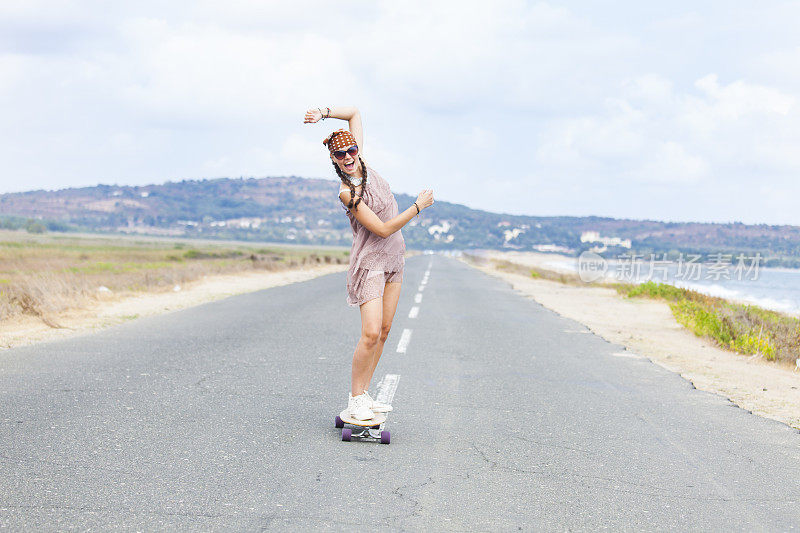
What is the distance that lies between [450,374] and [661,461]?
3247mm

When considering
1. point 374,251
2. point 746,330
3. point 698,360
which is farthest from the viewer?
point 746,330

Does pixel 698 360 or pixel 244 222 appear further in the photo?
pixel 244 222

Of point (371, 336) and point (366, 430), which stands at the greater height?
point (371, 336)

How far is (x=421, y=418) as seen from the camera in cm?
557

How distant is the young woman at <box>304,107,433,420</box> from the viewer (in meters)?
4.43

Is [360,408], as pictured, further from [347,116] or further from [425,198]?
[347,116]

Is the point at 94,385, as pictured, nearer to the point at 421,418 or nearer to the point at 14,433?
the point at 14,433

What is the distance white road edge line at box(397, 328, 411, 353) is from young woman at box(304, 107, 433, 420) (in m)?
4.38

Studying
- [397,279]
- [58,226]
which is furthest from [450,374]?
[58,226]

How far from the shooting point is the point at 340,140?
446cm

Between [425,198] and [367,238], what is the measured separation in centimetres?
53

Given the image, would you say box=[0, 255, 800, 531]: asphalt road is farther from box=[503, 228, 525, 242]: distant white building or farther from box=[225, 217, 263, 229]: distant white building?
box=[225, 217, 263, 229]: distant white building

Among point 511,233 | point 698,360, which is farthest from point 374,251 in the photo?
point 511,233

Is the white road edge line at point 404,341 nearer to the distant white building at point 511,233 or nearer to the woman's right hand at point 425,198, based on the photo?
the woman's right hand at point 425,198
